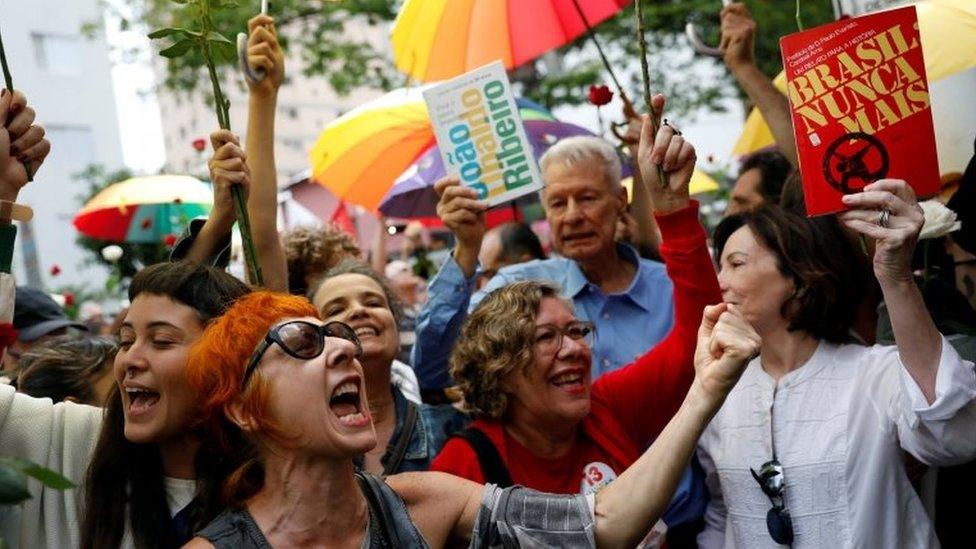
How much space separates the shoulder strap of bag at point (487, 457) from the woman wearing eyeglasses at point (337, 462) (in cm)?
51

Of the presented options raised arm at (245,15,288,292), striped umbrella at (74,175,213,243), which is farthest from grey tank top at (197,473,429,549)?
striped umbrella at (74,175,213,243)

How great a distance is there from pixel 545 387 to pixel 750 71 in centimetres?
166

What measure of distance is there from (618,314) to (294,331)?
6.86ft

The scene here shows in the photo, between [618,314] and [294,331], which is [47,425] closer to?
[294,331]

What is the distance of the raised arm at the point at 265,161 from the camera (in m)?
3.54

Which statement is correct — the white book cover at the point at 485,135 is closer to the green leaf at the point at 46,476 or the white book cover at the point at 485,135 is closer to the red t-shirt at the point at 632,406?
the red t-shirt at the point at 632,406

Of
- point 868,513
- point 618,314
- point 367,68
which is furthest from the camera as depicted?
point 367,68

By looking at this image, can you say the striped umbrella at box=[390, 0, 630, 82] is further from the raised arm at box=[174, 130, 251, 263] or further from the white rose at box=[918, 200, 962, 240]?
the raised arm at box=[174, 130, 251, 263]

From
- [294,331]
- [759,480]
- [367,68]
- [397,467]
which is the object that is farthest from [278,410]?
[367,68]

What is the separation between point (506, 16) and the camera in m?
5.06

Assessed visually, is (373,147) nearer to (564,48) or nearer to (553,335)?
(553,335)

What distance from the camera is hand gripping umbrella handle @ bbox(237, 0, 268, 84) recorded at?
3168 millimetres

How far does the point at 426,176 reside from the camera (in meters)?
6.47

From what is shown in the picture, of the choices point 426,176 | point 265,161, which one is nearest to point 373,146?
point 426,176
